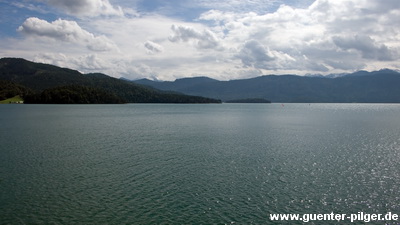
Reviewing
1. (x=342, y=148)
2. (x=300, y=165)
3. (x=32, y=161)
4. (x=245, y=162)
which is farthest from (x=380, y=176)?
(x=32, y=161)

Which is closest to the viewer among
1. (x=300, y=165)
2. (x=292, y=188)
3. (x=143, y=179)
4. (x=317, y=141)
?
(x=292, y=188)

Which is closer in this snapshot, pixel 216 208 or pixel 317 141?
pixel 216 208

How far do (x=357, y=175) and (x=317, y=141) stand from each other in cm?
2478

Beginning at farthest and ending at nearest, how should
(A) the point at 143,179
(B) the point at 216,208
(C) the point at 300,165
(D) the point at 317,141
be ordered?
(D) the point at 317,141
(C) the point at 300,165
(A) the point at 143,179
(B) the point at 216,208

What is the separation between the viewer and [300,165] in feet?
109

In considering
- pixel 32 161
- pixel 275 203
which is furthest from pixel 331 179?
pixel 32 161

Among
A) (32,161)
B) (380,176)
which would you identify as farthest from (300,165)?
(32,161)

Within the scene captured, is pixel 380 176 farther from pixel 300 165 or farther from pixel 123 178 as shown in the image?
pixel 123 178

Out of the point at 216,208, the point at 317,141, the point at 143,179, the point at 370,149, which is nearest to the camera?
the point at 216,208

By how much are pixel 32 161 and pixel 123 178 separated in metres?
14.4

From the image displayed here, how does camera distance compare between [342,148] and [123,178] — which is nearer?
[123,178]

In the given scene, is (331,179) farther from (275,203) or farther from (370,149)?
(370,149)

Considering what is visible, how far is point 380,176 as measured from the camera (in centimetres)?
2847

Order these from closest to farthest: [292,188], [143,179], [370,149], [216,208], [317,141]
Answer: [216,208] < [292,188] < [143,179] < [370,149] < [317,141]
